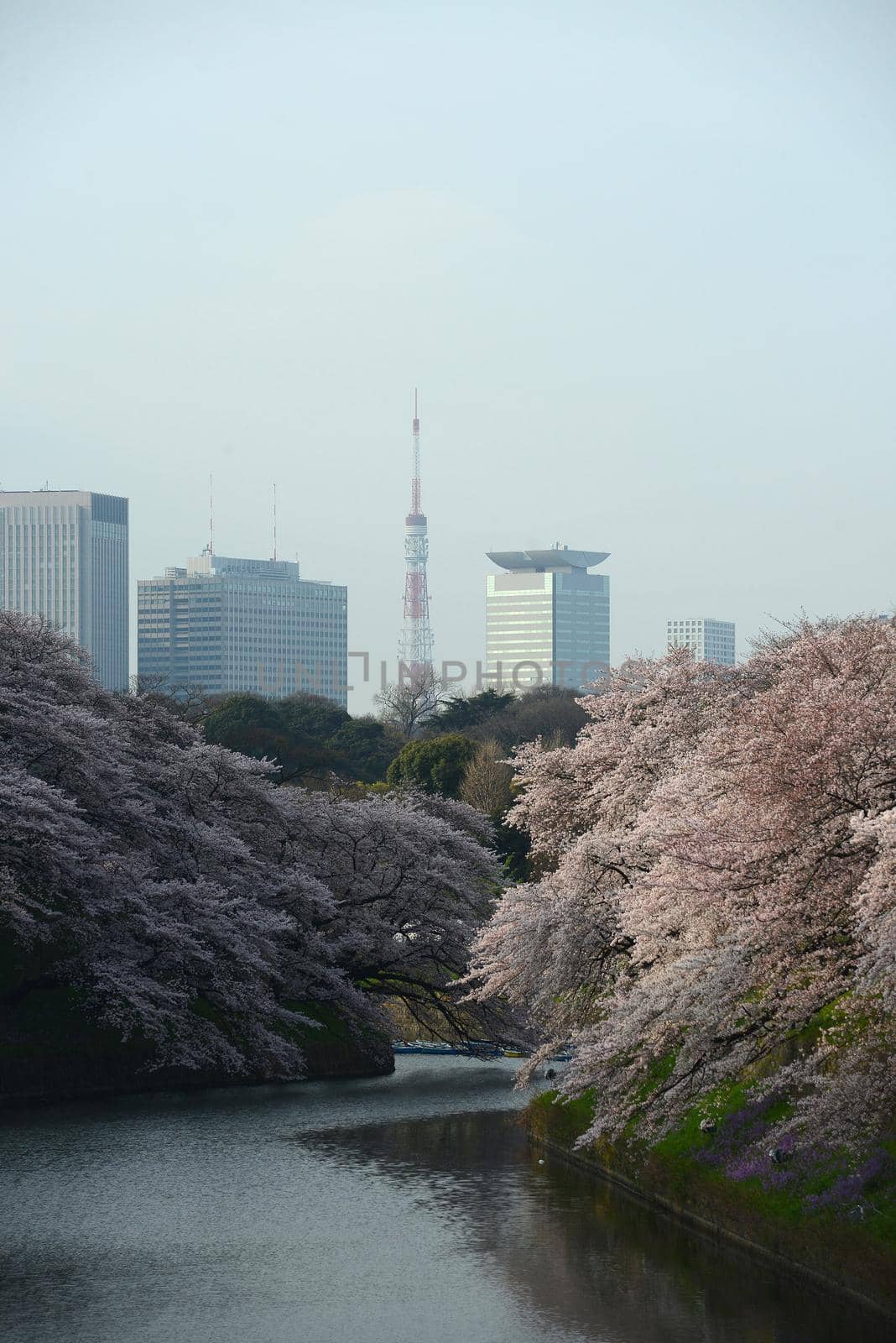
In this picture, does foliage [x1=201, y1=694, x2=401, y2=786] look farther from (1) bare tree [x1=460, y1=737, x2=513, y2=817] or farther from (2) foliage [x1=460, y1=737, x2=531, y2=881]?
(2) foliage [x1=460, y1=737, x2=531, y2=881]

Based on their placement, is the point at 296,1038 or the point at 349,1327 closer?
the point at 349,1327

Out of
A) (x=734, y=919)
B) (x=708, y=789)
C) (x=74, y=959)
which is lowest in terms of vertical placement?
(x=74, y=959)

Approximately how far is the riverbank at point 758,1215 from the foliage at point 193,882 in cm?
1201

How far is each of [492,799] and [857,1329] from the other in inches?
2494

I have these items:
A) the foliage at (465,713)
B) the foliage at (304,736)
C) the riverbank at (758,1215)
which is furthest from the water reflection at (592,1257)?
the foliage at (465,713)

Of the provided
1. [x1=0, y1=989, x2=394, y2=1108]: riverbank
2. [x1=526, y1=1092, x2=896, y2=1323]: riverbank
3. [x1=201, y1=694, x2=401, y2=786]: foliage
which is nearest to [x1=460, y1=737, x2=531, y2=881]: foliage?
[x1=201, y1=694, x2=401, y2=786]: foliage

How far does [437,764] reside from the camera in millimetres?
94125

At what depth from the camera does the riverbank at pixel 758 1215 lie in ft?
66.2

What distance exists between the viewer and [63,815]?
38469 mm

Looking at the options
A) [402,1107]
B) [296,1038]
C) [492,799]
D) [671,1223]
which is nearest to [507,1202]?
[671,1223]

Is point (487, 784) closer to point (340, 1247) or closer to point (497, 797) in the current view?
point (497, 797)

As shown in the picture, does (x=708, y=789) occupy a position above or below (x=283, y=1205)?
above

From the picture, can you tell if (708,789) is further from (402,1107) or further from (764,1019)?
(402,1107)

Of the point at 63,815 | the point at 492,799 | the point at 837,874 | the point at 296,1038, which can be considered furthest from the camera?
the point at 492,799
